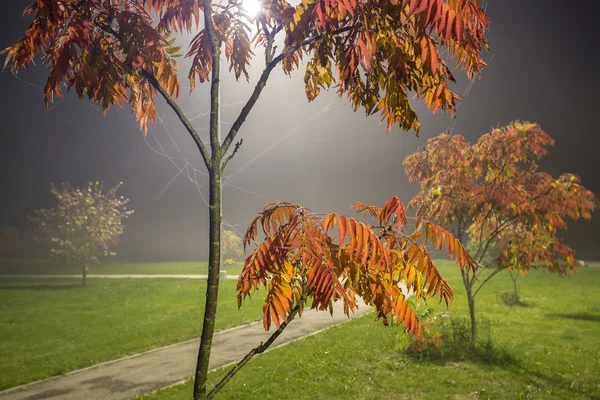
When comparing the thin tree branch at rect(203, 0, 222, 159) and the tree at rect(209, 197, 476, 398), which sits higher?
the thin tree branch at rect(203, 0, 222, 159)

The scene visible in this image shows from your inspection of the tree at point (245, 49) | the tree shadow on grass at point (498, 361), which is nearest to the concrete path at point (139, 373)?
the tree shadow on grass at point (498, 361)

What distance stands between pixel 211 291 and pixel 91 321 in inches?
522

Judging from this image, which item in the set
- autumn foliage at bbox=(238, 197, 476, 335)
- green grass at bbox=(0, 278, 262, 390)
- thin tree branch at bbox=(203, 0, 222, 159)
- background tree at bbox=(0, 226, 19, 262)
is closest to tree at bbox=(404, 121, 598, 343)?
autumn foliage at bbox=(238, 197, 476, 335)

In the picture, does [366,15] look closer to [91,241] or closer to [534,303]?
[534,303]

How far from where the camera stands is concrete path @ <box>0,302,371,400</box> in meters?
6.78

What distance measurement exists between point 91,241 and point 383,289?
79.1 feet

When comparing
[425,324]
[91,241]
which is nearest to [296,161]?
[91,241]

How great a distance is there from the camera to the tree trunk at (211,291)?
2.24 meters

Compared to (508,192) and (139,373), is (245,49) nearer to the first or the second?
(508,192)

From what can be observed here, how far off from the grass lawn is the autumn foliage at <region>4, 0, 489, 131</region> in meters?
5.03

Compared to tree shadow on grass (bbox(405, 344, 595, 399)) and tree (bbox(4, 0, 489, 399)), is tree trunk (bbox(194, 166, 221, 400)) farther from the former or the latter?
tree shadow on grass (bbox(405, 344, 595, 399))

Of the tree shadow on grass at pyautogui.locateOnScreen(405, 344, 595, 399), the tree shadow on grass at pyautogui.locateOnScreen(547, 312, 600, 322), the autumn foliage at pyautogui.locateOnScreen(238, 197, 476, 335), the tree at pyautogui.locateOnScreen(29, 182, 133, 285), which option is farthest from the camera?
the tree at pyautogui.locateOnScreen(29, 182, 133, 285)

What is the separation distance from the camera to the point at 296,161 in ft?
102

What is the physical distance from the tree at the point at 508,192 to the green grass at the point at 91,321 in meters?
7.01
